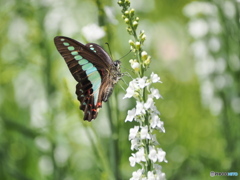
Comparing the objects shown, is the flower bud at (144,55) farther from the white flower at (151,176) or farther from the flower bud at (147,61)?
the white flower at (151,176)

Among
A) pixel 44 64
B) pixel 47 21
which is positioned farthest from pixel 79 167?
pixel 47 21

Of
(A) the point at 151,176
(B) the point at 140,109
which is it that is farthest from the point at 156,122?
(A) the point at 151,176

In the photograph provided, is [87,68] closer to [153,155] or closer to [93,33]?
[93,33]

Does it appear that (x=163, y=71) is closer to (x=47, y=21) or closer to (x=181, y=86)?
(x=181, y=86)

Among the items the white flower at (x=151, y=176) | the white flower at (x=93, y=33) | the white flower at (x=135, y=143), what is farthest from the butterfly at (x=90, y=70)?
the white flower at (x=151, y=176)

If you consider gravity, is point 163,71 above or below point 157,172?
above

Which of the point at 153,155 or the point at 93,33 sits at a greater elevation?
the point at 93,33

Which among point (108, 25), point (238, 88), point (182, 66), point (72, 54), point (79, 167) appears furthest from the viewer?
point (182, 66)
